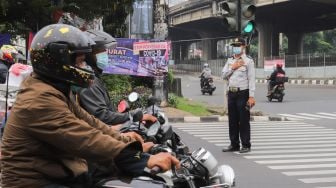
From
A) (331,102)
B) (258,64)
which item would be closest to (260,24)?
(258,64)

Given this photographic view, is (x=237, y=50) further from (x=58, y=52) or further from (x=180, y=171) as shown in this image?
(x=58, y=52)

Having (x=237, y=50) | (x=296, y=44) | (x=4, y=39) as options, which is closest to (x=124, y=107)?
(x=237, y=50)

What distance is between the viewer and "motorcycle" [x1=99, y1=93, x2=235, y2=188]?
292 centimetres

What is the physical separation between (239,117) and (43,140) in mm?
6432

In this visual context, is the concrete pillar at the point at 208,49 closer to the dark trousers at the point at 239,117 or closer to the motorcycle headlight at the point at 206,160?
the dark trousers at the point at 239,117

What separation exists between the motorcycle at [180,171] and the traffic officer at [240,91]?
4259mm

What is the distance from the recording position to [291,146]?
9961mm

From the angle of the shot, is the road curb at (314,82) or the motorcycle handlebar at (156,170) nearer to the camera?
the motorcycle handlebar at (156,170)

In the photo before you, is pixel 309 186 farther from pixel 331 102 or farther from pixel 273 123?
pixel 331 102

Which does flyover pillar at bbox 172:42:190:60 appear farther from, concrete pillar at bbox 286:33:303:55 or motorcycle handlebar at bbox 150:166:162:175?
motorcycle handlebar at bbox 150:166:162:175

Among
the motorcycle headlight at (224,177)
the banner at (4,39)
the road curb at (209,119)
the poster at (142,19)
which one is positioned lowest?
the road curb at (209,119)

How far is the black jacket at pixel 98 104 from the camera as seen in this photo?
454 centimetres

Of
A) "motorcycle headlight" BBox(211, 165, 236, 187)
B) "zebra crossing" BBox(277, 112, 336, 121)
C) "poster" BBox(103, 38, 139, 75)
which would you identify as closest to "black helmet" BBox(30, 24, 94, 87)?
"motorcycle headlight" BBox(211, 165, 236, 187)

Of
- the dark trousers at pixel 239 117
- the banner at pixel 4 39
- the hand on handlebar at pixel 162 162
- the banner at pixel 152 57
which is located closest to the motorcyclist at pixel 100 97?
the hand on handlebar at pixel 162 162
